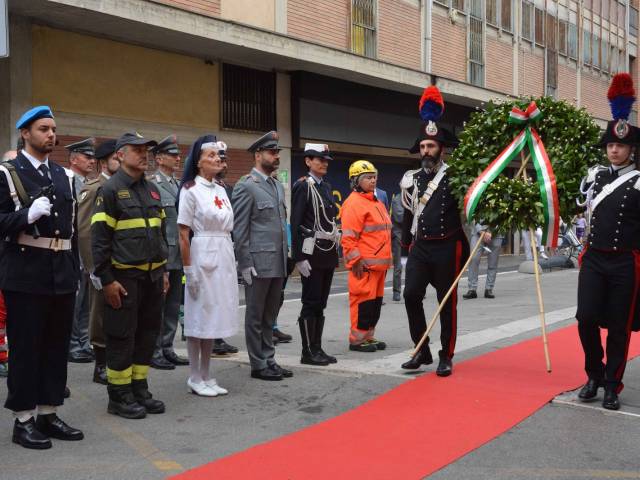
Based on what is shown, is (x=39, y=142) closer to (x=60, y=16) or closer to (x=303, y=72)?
(x=60, y=16)

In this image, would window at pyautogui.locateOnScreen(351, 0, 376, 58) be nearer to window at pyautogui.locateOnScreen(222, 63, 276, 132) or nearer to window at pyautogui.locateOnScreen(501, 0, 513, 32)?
window at pyautogui.locateOnScreen(222, 63, 276, 132)

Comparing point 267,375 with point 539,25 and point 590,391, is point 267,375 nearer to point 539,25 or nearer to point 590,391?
point 590,391

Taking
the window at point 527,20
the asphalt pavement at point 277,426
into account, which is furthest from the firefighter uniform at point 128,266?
the window at point 527,20

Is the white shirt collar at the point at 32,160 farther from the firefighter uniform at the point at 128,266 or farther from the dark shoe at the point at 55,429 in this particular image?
the dark shoe at the point at 55,429

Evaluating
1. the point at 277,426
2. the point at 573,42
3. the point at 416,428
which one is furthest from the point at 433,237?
the point at 573,42

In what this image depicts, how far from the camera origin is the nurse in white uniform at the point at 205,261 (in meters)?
6.99

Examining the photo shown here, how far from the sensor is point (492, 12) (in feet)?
92.3

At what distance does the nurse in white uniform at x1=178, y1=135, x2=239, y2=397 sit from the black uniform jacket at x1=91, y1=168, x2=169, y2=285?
57 centimetres

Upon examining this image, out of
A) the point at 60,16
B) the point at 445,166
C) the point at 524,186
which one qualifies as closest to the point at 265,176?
the point at 445,166

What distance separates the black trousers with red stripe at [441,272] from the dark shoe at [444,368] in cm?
4

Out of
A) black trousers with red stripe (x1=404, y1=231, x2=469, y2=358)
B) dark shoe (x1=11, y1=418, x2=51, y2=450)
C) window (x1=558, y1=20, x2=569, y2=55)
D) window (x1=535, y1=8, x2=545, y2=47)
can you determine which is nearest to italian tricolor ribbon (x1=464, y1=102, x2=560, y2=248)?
black trousers with red stripe (x1=404, y1=231, x2=469, y2=358)

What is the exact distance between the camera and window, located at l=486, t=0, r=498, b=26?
2787 centimetres

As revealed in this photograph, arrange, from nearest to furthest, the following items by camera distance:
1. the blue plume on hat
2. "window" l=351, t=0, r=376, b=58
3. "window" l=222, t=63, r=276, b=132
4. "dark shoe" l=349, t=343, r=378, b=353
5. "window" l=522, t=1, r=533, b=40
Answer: the blue plume on hat → "dark shoe" l=349, t=343, r=378, b=353 → "window" l=222, t=63, r=276, b=132 → "window" l=351, t=0, r=376, b=58 → "window" l=522, t=1, r=533, b=40

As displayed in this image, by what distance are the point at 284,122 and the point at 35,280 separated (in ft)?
48.7
